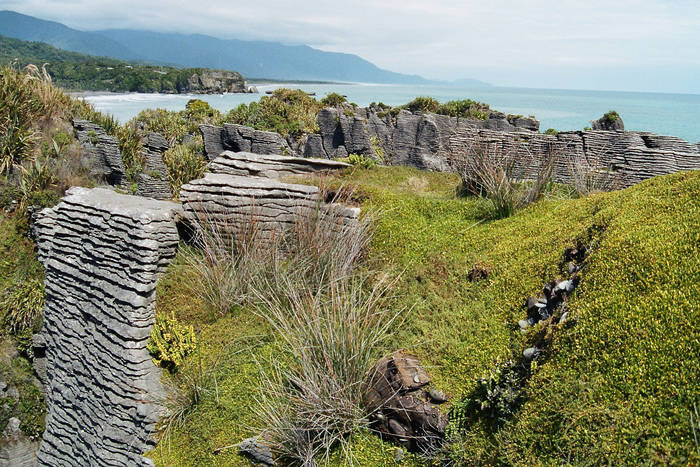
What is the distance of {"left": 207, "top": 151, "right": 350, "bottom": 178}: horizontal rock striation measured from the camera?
374 inches

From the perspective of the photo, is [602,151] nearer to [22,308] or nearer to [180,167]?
[22,308]

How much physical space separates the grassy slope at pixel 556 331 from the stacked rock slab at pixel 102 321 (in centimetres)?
62

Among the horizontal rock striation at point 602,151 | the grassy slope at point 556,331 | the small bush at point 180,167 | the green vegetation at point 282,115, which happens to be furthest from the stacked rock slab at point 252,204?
the green vegetation at point 282,115

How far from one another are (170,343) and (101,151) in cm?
990

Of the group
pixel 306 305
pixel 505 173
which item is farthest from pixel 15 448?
pixel 505 173

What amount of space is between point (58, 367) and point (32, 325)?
1981 millimetres

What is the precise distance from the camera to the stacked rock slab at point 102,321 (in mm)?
6500

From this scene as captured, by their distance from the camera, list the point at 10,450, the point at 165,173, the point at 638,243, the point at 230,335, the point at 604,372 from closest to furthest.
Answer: the point at 604,372 < the point at 638,243 < the point at 230,335 < the point at 10,450 < the point at 165,173

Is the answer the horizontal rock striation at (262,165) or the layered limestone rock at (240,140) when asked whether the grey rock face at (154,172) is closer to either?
the layered limestone rock at (240,140)

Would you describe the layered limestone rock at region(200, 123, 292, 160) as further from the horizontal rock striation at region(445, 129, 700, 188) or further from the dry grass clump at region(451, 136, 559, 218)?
the dry grass clump at region(451, 136, 559, 218)

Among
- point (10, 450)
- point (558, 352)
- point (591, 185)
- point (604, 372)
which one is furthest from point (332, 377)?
point (10, 450)

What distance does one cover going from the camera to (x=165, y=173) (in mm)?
15523

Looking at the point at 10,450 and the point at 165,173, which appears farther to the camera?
the point at 165,173

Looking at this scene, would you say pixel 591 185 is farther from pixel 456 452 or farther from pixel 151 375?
pixel 151 375
